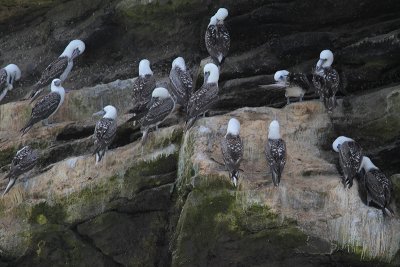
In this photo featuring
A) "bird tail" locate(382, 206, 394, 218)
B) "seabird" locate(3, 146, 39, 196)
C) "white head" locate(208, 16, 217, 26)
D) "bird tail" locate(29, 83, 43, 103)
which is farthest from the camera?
"bird tail" locate(29, 83, 43, 103)

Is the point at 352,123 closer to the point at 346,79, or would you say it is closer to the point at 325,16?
the point at 346,79

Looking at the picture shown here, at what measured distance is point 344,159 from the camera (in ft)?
54.4

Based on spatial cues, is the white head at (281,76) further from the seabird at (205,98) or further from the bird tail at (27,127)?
the bird tail at (27,127)

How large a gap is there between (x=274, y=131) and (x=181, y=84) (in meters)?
2.73

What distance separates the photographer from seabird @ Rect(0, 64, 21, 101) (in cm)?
2100

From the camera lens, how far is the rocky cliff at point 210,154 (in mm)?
15891

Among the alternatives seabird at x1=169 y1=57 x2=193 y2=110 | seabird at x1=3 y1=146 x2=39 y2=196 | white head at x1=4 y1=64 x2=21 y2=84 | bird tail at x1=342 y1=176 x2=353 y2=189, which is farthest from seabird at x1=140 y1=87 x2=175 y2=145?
white head at x1=4 y1=64 x2=21 y2=84

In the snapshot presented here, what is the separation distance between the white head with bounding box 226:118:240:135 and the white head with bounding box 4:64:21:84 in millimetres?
6693

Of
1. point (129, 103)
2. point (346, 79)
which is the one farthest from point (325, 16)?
point (129, 103)

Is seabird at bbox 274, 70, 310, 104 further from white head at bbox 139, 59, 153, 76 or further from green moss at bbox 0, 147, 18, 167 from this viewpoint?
green moss at bbox 0, 147, 18, 167

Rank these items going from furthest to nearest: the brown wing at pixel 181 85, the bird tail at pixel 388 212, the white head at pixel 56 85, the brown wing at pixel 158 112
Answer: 1. the white head at pixel 56 85
2. the brown wing at pixel 181 85
3. the brown wing at pixel 158 112
4. the bird tail at pixel 388 212

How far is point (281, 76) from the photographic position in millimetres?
18859

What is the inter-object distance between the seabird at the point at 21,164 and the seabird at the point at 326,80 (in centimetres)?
575

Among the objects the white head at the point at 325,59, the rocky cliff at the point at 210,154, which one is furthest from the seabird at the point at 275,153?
the white head at the point at 325,59
